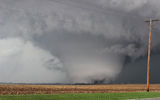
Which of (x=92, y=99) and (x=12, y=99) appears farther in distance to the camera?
(x=92, y=99)

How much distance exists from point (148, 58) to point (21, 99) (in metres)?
26.1

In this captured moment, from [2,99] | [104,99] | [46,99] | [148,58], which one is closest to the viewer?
[2,99]

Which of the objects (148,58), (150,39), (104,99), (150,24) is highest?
(150,24)

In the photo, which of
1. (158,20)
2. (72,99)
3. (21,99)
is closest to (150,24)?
(158,20)

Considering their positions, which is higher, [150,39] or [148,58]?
[150,39]

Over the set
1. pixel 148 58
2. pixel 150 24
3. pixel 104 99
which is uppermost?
pixel 150 24

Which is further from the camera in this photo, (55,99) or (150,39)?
(150,39)

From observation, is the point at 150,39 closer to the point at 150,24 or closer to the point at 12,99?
the point at 150,24

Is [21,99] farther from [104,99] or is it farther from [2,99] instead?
[104,99]

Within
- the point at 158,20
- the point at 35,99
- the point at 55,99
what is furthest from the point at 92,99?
the point at 158,20

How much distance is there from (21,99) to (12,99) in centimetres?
78

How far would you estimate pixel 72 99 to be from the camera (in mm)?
23234

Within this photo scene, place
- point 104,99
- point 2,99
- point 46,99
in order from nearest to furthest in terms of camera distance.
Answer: point 2,99 < point 46,99 < point 104,99

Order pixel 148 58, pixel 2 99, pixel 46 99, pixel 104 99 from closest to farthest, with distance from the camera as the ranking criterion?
pixel 2 99, pixel 46 99, pixel 104 99, pixel 148 58
